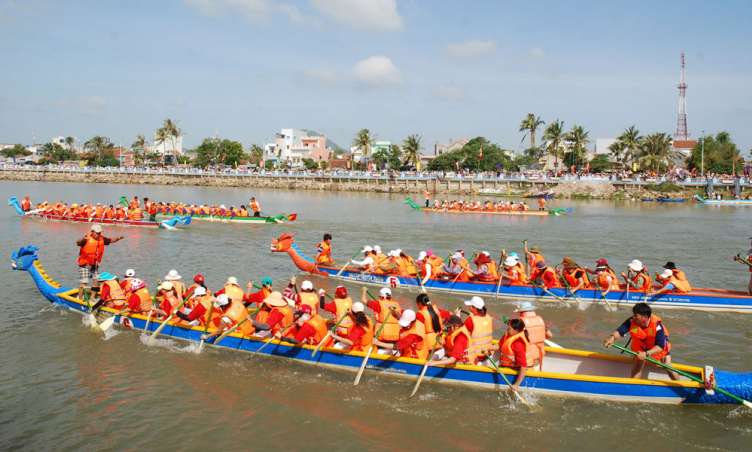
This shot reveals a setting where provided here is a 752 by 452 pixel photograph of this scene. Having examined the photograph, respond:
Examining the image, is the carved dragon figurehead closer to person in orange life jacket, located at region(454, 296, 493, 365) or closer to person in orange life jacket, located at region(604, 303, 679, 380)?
person in orange life jacket, located at region(454, 296, 493, 365)

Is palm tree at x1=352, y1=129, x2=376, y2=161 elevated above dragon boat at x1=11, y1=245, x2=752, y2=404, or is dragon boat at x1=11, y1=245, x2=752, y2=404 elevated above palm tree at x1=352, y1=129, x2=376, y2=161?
Result: palm tree at x1=352, y1=129, x2=376, y2=161

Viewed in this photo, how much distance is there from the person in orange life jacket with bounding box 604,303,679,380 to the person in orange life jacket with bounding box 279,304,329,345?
503 cm

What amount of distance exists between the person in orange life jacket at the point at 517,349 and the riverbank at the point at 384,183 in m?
54.3

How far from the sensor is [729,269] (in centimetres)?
2044

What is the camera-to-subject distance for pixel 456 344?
28.4 feet

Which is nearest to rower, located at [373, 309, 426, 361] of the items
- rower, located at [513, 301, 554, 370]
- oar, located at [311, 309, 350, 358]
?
oar, located at [311, 309, 350, 358]

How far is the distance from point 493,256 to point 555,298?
26.7 feet

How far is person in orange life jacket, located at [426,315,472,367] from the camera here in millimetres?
8633

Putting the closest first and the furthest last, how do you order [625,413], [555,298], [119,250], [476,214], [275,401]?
[625,413] → [275,401] → [555,298] → [119,250] → [476,214]

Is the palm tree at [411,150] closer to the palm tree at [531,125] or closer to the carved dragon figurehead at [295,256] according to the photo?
the palm tree at [531,125]

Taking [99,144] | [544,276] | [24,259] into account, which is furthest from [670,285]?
[99,144]

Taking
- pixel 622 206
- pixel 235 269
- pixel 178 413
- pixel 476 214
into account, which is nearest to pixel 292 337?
pixel 178 413

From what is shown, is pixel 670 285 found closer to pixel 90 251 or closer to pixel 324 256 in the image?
A: pixel 324 256

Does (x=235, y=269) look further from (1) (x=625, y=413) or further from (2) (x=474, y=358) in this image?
(1) (x=625, y=413)
